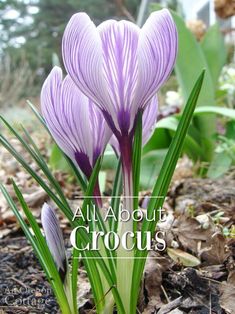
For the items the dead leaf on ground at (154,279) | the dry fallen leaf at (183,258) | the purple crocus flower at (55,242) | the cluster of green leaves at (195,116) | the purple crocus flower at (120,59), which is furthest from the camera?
the cluster of green leaves at (195,116)

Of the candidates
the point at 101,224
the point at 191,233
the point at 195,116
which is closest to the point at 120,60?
the point at 101,224

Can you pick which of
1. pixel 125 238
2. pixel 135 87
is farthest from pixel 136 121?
pixel 125 238

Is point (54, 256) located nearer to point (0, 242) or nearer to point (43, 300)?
point (43, 300)

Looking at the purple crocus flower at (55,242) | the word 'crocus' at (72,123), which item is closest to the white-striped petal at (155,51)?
the word 'crocus' at (72,123)

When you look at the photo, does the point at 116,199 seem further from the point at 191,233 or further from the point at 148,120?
the point at 191,233

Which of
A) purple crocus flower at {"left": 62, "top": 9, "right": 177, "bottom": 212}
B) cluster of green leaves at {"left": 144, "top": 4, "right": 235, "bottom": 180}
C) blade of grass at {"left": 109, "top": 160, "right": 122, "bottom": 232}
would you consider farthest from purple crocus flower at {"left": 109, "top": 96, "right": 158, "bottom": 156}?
cluster of green leaves at {"left": 144, "top": 4, "right": 235, "bottom": 180}

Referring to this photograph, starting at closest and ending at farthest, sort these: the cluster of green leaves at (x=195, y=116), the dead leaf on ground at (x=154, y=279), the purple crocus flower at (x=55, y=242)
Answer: the purple crocus flower at (x=55, y=242) → the dead leaf on ground at (x=154, y=279) → the cluster of green leaves at (x=195, y=116)

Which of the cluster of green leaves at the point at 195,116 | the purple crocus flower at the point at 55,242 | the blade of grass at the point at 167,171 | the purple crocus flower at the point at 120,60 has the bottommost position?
the cluster of green leaves at the point at 195,116

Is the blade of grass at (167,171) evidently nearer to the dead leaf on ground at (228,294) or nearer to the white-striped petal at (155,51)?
the white-striped petal at (155,51)

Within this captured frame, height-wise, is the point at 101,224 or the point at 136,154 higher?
the point at 136,154
